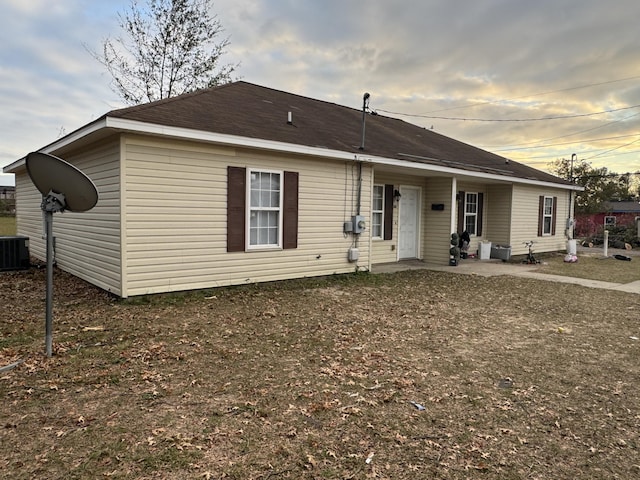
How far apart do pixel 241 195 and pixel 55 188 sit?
12.6 feet

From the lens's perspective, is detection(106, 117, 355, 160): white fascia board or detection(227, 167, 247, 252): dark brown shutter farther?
detection(227, 167, 247, 252): dark brown shutter

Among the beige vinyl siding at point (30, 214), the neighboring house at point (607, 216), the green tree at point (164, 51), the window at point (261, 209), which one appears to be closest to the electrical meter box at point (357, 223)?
the window at point (261, 209)

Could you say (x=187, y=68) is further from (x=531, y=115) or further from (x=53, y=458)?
(x=53, y=458)

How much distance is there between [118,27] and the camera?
18984 mm

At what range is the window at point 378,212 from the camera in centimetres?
1146

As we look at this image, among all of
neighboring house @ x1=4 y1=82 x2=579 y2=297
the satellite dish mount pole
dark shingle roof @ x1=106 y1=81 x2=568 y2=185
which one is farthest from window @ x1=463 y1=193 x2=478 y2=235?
the satellite dish mount pole

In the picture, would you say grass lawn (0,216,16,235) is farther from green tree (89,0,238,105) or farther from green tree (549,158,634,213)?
green tree (549,158,634,213)

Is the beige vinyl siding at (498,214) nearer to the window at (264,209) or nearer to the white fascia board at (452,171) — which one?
the white fascia board at (452,171)

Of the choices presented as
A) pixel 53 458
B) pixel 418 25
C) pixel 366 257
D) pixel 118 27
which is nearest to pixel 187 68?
pixel 118 27

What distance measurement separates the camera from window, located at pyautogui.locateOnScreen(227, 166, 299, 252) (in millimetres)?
7652

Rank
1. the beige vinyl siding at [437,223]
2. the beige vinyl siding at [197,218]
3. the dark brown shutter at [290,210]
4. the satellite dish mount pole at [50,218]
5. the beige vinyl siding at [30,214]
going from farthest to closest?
the beige vinyl siding at [437,223] → the beige vinyl siding at [30,214] → the dark brown shutter at [290,210] → the beige vinyl siding at [197,218] → the satellite dish mount pole at [50,218]

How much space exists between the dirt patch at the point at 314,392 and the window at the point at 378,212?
5056 mm

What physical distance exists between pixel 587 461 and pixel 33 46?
52.2ft

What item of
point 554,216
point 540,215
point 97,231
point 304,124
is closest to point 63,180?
point 97,231
